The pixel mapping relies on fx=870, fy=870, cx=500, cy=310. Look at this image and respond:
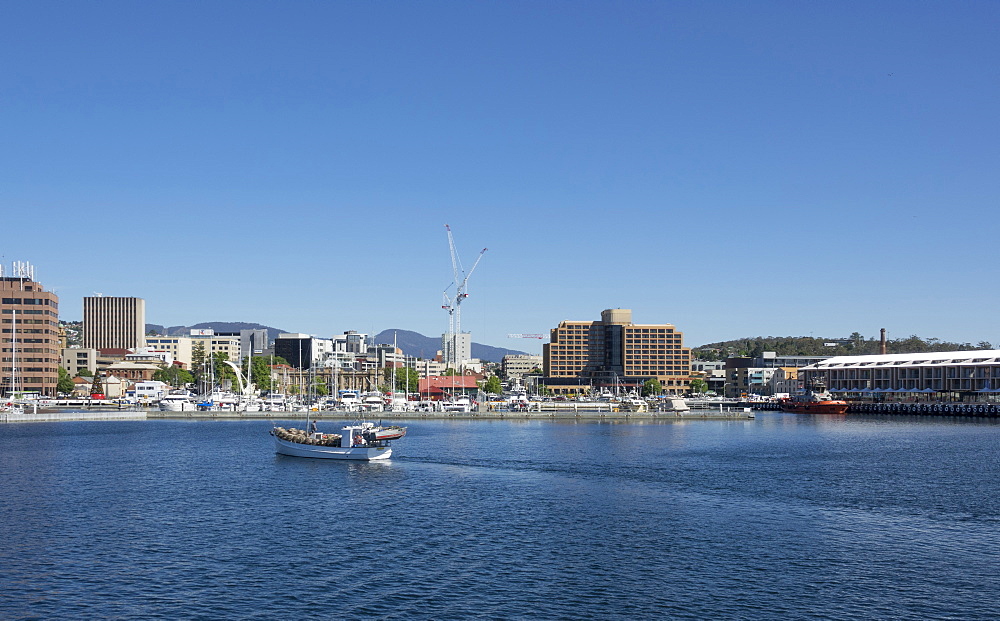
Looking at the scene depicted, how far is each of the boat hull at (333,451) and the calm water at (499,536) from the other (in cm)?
181

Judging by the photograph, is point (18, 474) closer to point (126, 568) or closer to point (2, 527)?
point (2, 527)

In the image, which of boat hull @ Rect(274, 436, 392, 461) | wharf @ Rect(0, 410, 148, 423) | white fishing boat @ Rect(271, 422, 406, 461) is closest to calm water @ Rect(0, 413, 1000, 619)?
boat hull @ Rect(274, 436, 392, 461)

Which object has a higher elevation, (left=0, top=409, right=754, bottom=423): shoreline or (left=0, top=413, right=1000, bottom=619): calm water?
(left=0, top=413, right=1000, bottom=619): calm water

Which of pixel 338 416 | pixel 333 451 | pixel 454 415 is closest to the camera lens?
pixel 333 451

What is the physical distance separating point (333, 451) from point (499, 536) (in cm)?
4632

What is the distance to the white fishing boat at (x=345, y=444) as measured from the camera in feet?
311

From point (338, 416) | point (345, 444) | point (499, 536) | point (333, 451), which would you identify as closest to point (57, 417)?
point (338, 416)

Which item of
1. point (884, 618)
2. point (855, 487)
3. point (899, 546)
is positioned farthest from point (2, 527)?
point (855, 487)

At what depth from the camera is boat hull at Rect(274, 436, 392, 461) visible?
94375mm

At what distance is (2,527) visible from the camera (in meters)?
55.3

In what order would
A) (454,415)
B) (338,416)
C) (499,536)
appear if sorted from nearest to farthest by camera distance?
(499,536), (338,416), (454,415)

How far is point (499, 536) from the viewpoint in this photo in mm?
53969

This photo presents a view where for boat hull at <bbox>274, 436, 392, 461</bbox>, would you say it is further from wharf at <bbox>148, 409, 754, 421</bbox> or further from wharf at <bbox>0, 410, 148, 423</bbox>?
wharf at <bbox>0, 410, 148, 423</bbox>

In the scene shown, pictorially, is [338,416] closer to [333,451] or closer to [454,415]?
[454,415]
